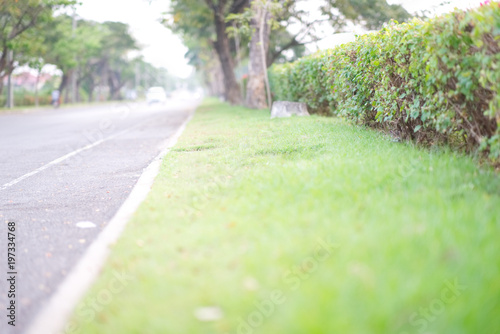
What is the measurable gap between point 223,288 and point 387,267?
0.97 metres

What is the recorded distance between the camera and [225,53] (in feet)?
87.6

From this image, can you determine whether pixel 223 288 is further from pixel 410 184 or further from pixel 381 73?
pixel 381 73

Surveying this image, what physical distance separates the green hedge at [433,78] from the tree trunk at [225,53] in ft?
59.9

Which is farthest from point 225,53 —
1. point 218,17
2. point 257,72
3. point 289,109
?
point 289,109

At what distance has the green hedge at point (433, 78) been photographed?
4004 millimetres

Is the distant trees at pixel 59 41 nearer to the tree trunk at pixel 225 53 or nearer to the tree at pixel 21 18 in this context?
the tree at pixel 21 18

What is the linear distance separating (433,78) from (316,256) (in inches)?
113

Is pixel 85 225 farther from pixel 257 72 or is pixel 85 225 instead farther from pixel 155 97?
pixel 155 97

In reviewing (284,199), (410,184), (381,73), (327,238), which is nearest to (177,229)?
(284,199)

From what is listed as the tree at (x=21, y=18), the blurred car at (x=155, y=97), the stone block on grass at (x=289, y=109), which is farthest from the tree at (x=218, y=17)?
the blurred car at (x=155, y=97)

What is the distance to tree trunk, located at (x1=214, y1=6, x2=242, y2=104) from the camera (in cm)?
2567

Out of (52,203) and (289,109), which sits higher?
(289,109)

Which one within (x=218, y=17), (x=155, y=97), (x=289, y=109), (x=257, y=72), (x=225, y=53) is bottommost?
(x=289, y=109)

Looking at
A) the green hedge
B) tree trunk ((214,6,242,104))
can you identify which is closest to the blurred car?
tree trunk ((214,6,242,104))
